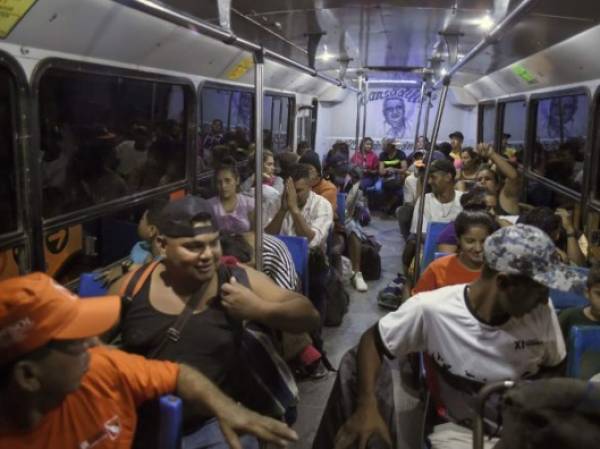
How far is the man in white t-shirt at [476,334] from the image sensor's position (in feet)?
6.32

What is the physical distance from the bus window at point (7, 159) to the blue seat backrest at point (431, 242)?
2.60 metres

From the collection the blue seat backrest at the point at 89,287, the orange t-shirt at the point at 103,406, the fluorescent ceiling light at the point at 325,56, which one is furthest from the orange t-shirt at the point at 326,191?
the orange t-shirt at the point at 103,406

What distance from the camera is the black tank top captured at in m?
2.09

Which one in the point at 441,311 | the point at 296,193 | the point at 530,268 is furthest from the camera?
the point at 296,193

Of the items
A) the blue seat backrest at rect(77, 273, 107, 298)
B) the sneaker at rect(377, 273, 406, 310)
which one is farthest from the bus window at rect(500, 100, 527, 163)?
the blue seat backrest at rect(77, 273, 107, 298)

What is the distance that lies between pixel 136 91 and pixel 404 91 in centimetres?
1097

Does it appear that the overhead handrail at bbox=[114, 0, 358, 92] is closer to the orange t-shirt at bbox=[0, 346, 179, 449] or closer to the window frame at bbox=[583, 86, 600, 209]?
the orange t-shirt at bbox=[0, 346, 179, 449]

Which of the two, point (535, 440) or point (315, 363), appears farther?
point (315, 363)

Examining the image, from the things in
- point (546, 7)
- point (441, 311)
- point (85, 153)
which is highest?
point (546, 7)

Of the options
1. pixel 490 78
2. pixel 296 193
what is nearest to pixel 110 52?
pixel 296 193

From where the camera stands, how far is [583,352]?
7.68 feet

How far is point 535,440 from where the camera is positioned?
1.14m

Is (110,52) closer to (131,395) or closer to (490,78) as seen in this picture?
(131,395)

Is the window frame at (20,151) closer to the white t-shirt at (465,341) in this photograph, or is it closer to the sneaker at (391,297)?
the white t-shirt at (465,341)
